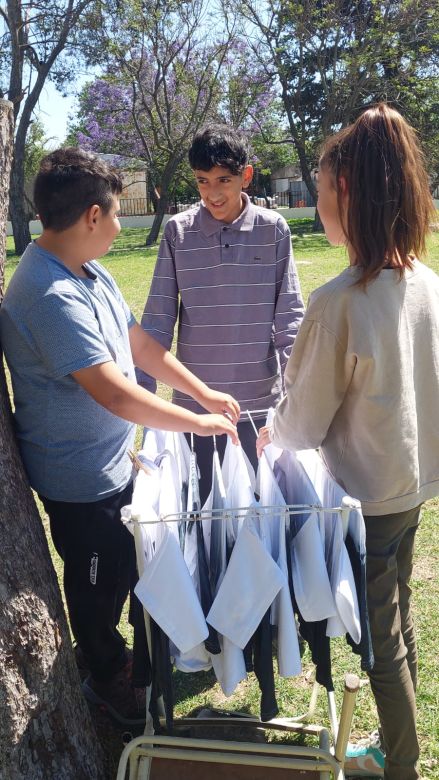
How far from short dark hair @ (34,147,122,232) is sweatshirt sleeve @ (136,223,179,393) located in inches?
37.4

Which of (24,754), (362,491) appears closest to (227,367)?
(362,491)

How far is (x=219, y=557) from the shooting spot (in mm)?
1764

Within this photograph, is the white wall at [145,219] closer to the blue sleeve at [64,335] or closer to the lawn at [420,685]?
the lawn at [420,685]

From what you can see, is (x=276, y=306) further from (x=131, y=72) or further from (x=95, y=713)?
(x=131, y=72)

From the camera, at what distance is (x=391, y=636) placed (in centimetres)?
191

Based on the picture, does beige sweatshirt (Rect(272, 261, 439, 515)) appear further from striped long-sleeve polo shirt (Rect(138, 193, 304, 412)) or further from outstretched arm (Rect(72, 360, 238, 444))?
striped long-sleeve polo shirt (Rect(138, 193, 304, 412))

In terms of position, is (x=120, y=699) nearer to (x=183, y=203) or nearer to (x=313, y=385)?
(x=313, y=385)

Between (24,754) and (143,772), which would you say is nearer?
(24,754)

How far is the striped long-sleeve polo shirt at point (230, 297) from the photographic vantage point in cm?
279

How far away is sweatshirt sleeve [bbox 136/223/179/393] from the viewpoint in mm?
2844

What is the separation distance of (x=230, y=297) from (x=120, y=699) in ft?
5.14

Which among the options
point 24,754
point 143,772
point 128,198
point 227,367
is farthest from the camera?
point 128,198

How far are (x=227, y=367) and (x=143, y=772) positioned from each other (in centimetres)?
150

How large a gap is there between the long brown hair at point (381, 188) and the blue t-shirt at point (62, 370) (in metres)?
0.72
